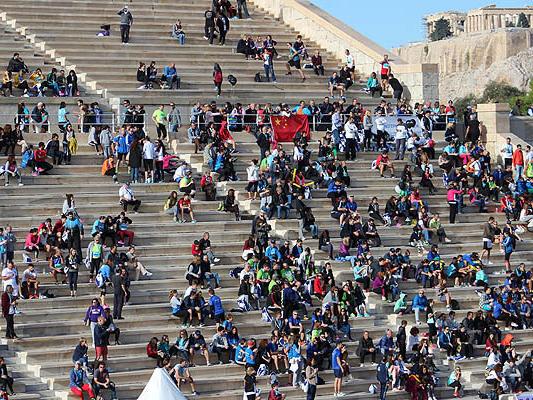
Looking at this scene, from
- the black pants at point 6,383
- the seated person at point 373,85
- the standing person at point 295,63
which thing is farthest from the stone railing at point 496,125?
the black pants at point 6,383

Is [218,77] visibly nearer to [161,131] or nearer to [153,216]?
[161,131]

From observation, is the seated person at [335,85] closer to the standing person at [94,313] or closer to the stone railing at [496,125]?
the stone railing at [496,125]

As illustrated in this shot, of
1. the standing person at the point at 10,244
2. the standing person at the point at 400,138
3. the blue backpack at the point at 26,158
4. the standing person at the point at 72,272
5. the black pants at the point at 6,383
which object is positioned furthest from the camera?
the standing person at the point at 400,138

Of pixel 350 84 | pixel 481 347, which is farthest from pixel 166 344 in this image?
pixel 350 84

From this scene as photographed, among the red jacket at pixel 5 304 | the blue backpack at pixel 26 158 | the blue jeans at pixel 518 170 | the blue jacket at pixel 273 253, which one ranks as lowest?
the red jacket at pixel 5 304

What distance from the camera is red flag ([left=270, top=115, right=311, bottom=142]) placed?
1836 inches

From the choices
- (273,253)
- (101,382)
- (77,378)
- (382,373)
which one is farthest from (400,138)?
(77,378)

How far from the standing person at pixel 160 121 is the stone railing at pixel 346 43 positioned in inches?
382

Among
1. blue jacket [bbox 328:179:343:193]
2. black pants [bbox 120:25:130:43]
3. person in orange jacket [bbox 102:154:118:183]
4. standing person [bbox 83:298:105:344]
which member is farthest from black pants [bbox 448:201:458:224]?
black pants [bbox 120:25:130:43]

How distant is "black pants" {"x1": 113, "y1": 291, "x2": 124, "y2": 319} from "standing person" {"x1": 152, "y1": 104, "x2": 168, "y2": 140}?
9.62 meters

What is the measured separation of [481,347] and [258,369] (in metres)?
6.19

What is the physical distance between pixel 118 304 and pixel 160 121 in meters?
9.95

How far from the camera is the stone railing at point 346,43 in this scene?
5234 centimetres

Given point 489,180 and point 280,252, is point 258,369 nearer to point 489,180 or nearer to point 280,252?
point 280,252
